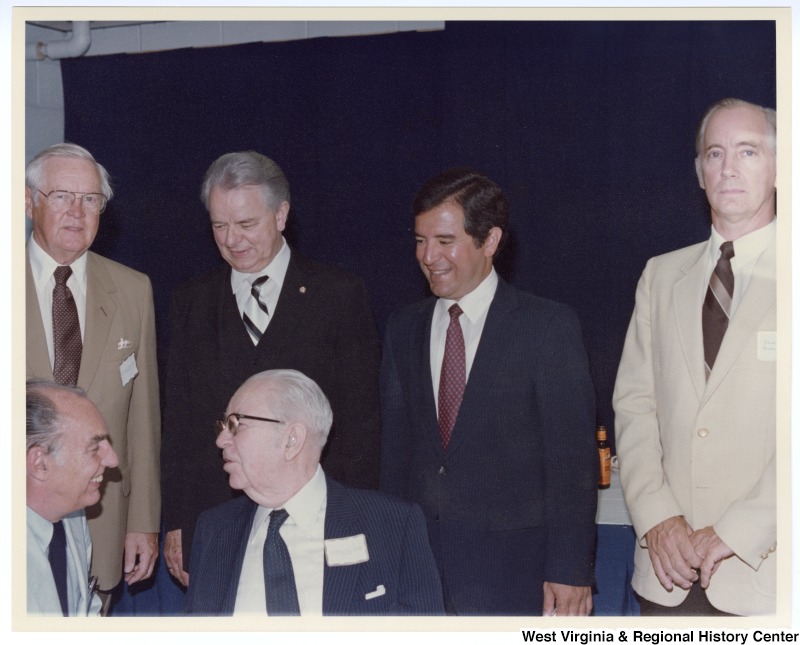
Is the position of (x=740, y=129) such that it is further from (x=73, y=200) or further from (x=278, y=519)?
(x=73, y=200)

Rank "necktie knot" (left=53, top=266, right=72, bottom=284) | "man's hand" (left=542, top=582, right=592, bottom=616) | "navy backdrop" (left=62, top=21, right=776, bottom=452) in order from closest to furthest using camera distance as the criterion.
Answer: "man's hand" (left=542, top=582, right=592, bottom=616), "necktie knot" (left=53, top=266, right=72, bottom=284), "navy backdrop" (left=62, top=21, right=776, bottom=452)

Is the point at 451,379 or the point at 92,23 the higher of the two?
the point at 92,23

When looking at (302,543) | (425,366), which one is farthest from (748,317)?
(302,543)

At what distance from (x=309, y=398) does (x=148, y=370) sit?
1.95 ft

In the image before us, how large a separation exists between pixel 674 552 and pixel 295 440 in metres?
0.99

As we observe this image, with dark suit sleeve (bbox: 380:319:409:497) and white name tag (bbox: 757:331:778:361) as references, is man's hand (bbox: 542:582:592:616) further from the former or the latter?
white name tag (bbox: 757:331:778:361)

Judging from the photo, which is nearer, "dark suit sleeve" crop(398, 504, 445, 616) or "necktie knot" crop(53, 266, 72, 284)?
"dark suit sleeve" crop(398, 504, 445, 616)

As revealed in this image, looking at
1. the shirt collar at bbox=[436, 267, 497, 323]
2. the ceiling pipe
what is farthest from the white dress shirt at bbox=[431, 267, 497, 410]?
the ceiling pipe

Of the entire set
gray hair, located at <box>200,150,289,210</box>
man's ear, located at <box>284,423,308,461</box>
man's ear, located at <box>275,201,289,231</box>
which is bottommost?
man's ear, located at <box>284,423,308,461</box>

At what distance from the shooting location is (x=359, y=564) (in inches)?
83.8

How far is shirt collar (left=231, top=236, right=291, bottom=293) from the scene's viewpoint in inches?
98.8

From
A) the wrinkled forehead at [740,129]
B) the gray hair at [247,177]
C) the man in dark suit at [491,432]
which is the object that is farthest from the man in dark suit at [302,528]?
the wrinkled forehead at [740,129]

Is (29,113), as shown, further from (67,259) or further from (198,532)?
(198,532)

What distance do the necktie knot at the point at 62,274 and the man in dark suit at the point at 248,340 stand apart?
11.9 inches
